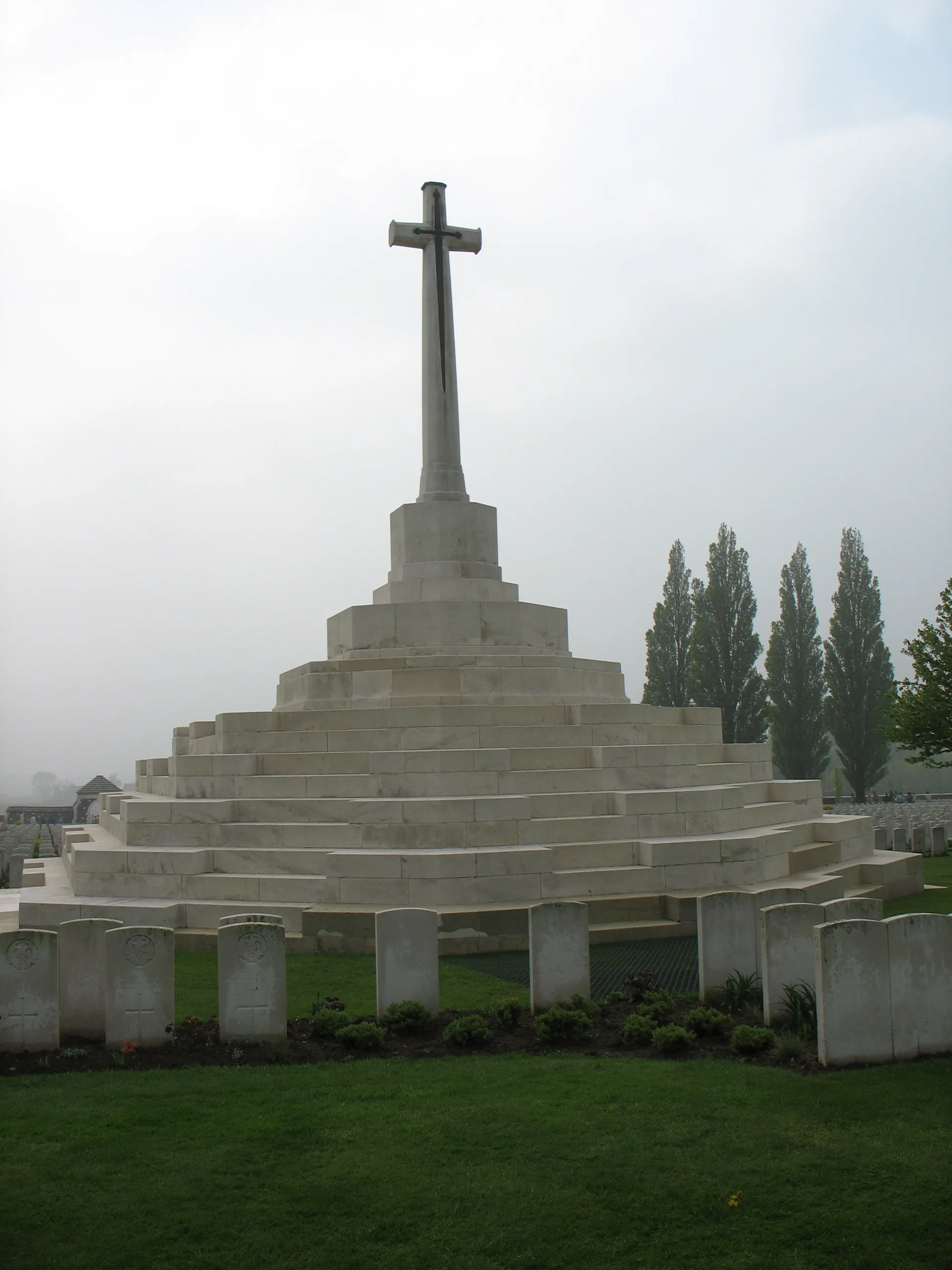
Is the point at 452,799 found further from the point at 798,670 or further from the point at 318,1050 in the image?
the point at 798,670

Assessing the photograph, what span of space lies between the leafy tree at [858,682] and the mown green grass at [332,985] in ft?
104

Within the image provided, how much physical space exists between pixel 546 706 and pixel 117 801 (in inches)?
267

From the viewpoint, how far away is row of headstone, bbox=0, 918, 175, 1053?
6.00 m

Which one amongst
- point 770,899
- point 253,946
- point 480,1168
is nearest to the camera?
point 480,1168

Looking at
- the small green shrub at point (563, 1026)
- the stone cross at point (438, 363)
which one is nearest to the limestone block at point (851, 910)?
the small green shrub at point (563, 1026)

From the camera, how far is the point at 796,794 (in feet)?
42.2

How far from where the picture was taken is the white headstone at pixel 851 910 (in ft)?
21.3

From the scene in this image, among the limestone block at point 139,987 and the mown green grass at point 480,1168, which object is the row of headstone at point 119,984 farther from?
the mown green grass at point 480,1168

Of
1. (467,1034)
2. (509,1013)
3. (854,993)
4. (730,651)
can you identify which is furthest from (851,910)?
(730,651)

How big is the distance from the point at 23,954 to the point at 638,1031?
3.59 metres

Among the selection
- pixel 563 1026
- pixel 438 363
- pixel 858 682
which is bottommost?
pixel 563 1026

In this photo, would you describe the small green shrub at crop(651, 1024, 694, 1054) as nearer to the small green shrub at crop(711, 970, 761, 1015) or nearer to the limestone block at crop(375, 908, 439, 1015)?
the small green shrub at crop(711, 970, 761, 1015)

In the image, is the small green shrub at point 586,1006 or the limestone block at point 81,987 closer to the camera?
the limestone block at point 81,987

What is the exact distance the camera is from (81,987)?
6266mm
